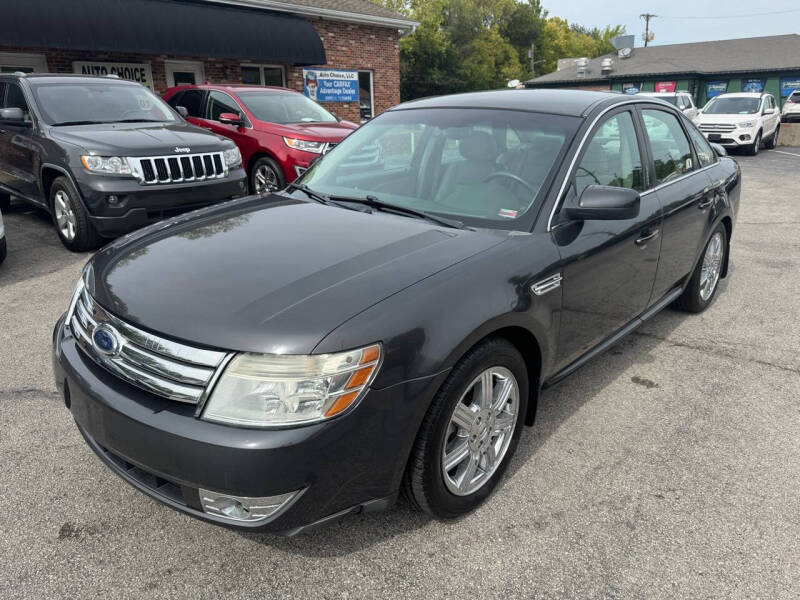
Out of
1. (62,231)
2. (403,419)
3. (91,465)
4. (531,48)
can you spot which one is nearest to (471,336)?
(403,419)

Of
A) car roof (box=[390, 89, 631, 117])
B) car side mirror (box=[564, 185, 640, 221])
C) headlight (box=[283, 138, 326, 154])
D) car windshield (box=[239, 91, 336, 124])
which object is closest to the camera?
car side mirror (box=[564, 185, 640, 221])

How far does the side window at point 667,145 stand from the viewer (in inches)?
147

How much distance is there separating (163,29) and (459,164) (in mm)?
12404

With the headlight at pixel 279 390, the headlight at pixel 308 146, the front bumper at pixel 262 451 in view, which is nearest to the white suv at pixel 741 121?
the headlight at pixel 308 146

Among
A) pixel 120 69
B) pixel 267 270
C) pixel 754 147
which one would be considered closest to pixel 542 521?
pixel 267 270

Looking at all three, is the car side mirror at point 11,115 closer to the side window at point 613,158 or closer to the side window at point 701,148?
the side window at point 613,158

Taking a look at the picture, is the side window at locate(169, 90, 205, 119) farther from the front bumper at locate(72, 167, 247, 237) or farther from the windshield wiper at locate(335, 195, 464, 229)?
the windshield wiper at locate(335, 195, 464, 229)

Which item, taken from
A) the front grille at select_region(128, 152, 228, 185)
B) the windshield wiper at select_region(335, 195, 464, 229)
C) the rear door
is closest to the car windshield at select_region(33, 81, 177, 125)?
the front grille at select_region(128, 152, 228, 185)

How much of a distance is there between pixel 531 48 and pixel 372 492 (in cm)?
7550

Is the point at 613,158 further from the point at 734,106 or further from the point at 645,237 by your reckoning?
the point at 734,106

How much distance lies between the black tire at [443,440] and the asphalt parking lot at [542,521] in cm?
14

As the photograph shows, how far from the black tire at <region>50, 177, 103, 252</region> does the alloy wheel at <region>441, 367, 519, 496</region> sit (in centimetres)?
511

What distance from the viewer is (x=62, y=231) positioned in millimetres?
6523

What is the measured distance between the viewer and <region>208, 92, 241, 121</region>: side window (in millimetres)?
9173
